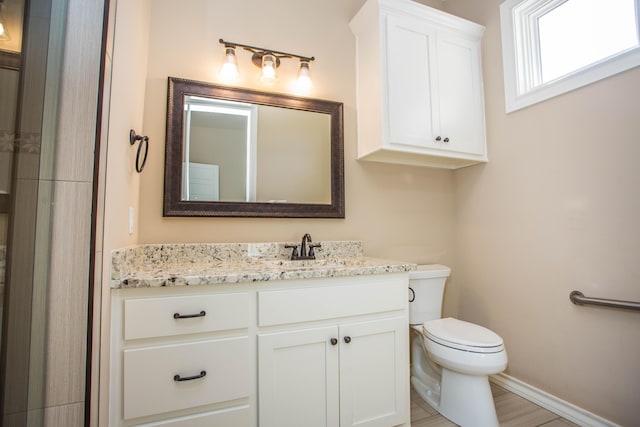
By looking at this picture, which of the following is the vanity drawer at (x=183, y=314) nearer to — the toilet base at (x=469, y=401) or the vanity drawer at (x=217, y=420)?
the vanity drawer at (x=217, y=420)

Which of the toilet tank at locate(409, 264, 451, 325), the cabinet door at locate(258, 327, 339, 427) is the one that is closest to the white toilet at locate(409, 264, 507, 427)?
the toilet tank at locate(409, 264, 451, 325)

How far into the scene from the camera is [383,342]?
1445 mm

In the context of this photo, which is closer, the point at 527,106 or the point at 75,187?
the point at 75,187

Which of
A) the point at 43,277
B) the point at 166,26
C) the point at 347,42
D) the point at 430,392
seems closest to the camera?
the point at 43,277

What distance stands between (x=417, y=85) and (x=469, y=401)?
5.99ft

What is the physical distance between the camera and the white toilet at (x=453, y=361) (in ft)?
4.90

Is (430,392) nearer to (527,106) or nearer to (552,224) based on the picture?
(552,224)

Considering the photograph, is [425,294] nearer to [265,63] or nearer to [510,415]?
[510,415]

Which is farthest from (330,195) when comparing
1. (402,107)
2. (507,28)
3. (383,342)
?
(507,28)

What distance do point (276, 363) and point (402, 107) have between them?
5.18 ft

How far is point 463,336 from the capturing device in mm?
1592

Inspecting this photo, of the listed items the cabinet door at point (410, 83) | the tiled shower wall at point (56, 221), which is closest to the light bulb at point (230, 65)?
the tiled shower wall at point (56, 221)

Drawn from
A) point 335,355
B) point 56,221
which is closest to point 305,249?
point 335,355

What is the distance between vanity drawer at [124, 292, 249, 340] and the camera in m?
1.09
